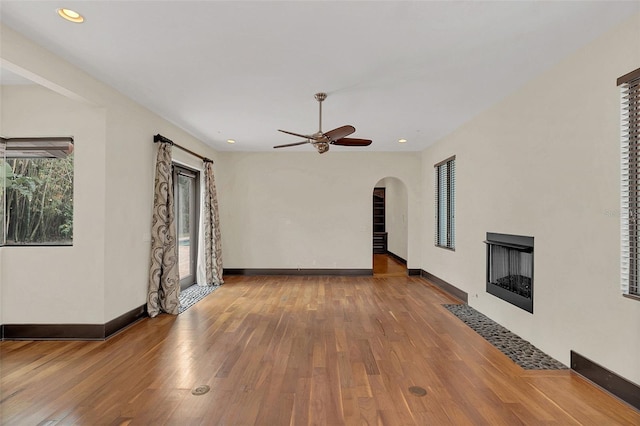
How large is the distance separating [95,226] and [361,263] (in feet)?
17.4

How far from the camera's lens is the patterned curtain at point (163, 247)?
466cm

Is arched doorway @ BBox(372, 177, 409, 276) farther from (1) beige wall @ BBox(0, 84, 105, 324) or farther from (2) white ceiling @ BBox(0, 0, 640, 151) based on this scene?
(1) beige wall @ BBox(0, 84, 105, 324)

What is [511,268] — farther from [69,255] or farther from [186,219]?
[186,219]

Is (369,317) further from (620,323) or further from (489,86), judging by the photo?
(489,86)

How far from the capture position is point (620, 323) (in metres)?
2.52

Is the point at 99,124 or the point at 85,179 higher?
the point at 99,124

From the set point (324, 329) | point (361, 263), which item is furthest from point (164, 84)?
point (361, 263)

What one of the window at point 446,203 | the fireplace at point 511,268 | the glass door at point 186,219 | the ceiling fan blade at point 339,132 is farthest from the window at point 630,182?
the glass door at point 186,219

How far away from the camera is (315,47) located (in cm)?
292

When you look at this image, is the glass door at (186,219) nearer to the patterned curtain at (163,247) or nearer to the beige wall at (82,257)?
A: the patterned curtain at (163,247)

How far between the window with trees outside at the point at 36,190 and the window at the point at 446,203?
5.52m

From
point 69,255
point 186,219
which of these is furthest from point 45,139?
point 186,219

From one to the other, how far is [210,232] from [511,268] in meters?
5.23

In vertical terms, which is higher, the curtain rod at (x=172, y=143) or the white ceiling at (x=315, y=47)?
the white ceiling at (x=315, y=47)
